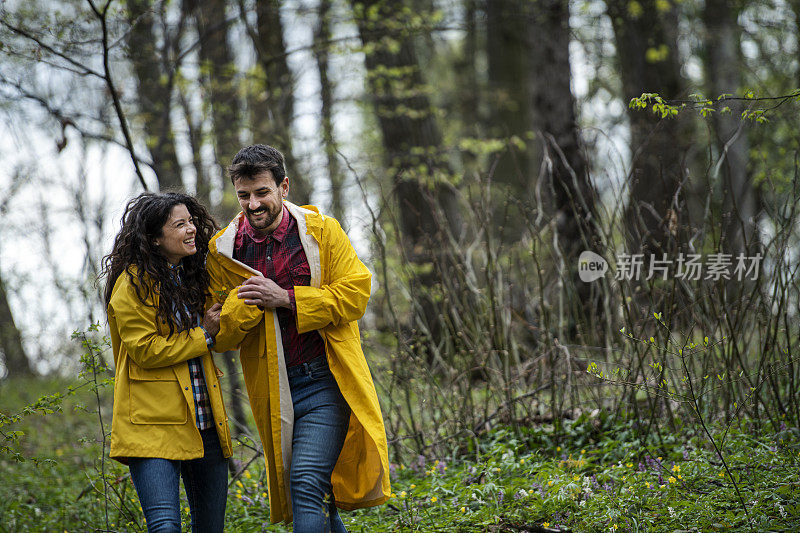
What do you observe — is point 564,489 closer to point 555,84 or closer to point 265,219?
point 265,219

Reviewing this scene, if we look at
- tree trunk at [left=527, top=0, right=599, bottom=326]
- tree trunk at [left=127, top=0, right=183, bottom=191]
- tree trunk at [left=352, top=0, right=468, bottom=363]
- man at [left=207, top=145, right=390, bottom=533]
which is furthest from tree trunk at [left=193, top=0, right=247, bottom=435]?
man at [left=207, top=145, right=390, bottom=533]

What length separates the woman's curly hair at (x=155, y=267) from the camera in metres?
2.73

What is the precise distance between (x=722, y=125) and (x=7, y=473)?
30.1ft

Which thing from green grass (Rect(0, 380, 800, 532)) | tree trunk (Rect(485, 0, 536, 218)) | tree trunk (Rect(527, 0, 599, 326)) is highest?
tree trunk (Rect(485, 0, 536, 218))

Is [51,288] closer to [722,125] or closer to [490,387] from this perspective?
[490,387]

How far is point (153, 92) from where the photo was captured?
7523 mm

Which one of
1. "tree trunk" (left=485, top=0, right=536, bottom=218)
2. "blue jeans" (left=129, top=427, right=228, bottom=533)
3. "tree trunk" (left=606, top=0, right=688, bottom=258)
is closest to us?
"blue jeans" (left=129, top=427, right=228, bottom=533)

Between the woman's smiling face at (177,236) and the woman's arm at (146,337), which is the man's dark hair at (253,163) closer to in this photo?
the woman's smiling face at (177,236)

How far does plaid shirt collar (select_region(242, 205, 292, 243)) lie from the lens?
2.89 meters

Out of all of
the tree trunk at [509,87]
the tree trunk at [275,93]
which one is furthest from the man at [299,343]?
the tree trunk at [509,87]

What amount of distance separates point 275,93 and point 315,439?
514 cm

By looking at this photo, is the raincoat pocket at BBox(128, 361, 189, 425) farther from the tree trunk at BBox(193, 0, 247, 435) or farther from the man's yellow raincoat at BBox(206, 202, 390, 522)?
the tree trunk at BBox(193, 0, 247, 435)

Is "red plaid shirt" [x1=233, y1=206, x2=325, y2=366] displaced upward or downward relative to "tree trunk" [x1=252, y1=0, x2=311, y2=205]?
downward

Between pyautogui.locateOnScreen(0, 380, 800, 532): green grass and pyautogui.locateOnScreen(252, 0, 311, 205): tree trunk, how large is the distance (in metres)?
2.61
